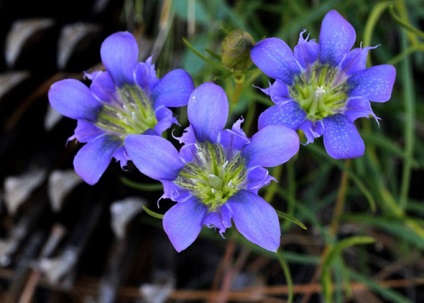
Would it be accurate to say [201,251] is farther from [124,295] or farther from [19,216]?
[19,216]

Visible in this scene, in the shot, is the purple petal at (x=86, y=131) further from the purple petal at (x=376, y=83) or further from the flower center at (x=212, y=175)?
the purple petal at (x=376, y=83)

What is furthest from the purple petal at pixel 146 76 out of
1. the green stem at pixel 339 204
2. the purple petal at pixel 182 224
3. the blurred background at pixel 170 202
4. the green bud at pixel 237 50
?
the green stem at pixel 339 204

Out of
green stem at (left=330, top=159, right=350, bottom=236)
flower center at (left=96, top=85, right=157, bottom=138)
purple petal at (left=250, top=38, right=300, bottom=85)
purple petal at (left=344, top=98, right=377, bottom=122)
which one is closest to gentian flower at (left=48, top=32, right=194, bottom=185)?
flower center at (left=96, top=85, right=157, bottom=138)

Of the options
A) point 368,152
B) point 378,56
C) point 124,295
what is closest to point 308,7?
point 378,56

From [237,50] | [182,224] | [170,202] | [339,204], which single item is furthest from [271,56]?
[339,204]

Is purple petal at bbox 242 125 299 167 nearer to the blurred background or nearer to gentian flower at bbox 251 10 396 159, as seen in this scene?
gentian flower at bbox 251 10 396 159

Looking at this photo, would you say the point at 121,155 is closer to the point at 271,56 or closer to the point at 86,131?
the point at 86,131
